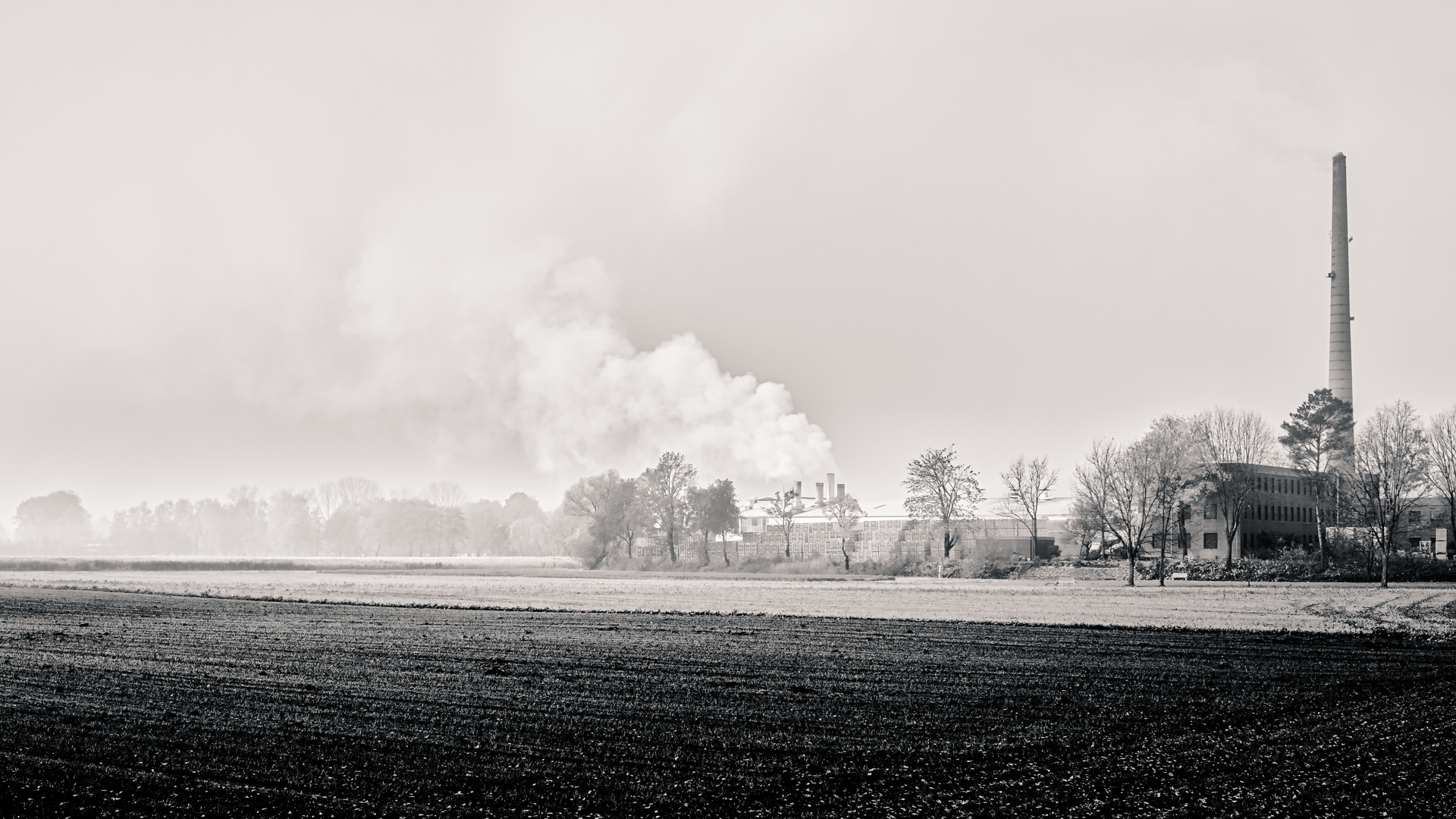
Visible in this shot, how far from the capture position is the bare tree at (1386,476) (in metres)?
73.5

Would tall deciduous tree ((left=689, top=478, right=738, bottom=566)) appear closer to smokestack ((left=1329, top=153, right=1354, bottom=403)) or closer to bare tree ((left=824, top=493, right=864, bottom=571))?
bare tree ((left=824, top=493, right=864, bottom=571))

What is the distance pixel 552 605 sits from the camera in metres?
44.0

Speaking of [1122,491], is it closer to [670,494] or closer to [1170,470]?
[1170,470]

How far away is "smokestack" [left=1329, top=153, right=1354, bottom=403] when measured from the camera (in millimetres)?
98562

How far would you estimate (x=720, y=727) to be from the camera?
15.6m

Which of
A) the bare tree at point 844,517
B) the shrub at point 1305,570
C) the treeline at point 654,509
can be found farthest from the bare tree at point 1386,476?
the treeline at point 654,509

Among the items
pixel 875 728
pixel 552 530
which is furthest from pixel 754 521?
pixel 875 728

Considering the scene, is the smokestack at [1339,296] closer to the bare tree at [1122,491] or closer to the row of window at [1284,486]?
the row of window at [1284,486]

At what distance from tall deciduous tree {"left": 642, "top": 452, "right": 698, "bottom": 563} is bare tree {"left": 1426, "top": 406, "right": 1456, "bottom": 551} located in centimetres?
6486

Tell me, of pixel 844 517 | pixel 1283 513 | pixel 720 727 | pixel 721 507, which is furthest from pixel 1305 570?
pixel 720 727

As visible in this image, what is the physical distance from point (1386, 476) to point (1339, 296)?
30279 millimetres

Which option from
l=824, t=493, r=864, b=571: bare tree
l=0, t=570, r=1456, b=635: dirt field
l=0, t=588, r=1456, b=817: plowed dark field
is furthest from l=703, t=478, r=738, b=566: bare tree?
l=0, t=588, r=1456, b=817: plowed dark field

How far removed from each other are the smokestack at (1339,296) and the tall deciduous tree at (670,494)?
204 ft

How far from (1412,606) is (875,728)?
39.6 metres
